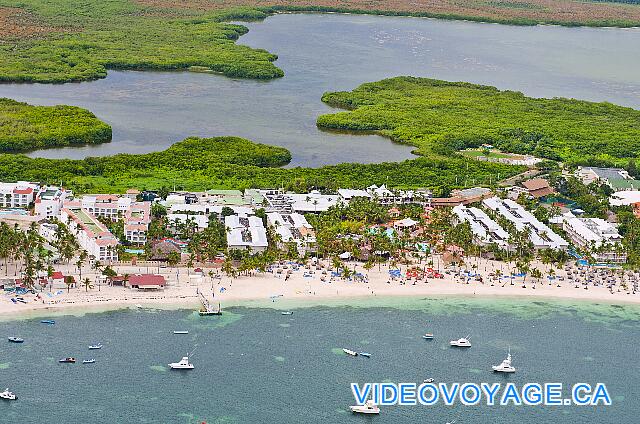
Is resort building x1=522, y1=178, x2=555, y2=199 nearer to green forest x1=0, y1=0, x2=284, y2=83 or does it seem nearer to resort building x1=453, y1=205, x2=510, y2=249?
resort building x1=453, y1=205, x2=510, y2=249

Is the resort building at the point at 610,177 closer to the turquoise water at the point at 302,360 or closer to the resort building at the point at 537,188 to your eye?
the resort building at the point at 537,188

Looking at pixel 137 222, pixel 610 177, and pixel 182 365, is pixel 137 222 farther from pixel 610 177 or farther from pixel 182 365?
pixel 610 177

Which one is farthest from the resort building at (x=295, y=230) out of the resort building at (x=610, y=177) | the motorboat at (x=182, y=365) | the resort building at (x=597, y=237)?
the resort building at (x=610, y=177)

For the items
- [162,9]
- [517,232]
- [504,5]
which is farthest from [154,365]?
[504,5]

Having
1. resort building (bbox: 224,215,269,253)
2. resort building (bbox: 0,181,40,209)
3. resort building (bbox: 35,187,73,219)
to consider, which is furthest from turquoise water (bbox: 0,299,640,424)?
resort building (bbox: 0,181,40,209)

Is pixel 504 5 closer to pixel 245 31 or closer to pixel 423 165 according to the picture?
pixel 245 31

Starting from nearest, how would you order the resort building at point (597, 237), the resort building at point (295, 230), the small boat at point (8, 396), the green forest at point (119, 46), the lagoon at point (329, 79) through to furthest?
the small boat at point (8, 396), the resort building at point (295, 230), the resort building at point (597, 237), the lagoon at point (329, 79), the green forest at point (119, 46)
